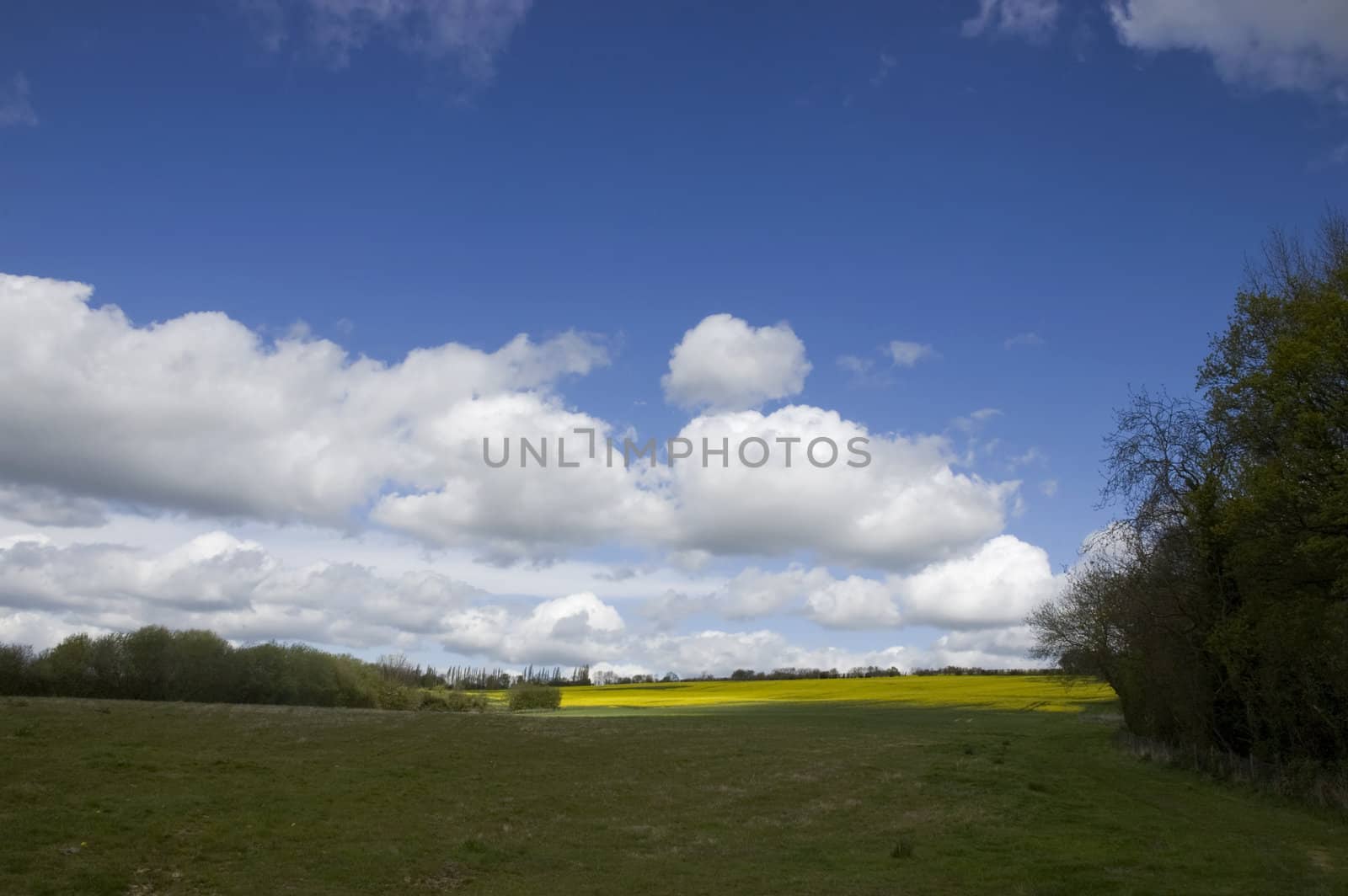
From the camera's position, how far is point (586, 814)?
26.5 metres

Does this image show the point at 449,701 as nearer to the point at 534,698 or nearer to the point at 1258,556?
the point at 534,698

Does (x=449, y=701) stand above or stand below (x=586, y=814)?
below

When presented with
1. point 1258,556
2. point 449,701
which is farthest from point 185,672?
point 1258,556

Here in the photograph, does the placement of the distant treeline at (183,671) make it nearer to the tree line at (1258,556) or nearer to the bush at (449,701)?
the bush at (449,701)

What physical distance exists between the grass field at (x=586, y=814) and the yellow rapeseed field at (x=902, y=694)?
44.3 metres

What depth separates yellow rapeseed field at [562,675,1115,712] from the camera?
85562mm

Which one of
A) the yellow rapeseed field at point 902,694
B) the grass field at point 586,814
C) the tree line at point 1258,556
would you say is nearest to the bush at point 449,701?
the yellow rapeseed field at point 902,694

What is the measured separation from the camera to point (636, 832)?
24234 mm

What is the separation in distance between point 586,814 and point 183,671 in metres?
46.9

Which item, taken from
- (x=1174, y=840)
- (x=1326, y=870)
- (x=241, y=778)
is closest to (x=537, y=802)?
(x=241, y=778)

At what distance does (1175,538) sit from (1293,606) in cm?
1075

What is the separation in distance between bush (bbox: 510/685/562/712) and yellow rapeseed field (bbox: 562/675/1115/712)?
101 inches

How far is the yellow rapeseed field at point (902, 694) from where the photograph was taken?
85562mm

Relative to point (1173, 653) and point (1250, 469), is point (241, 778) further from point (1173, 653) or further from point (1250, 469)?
point (1173, 653)
